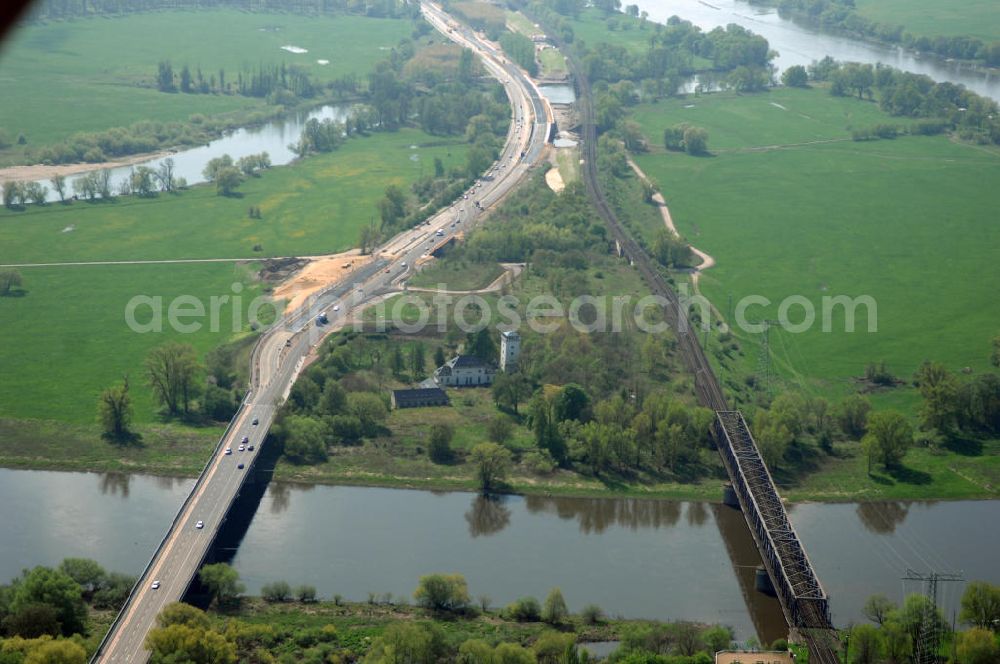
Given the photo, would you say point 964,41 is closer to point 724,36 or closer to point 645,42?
point 724,36

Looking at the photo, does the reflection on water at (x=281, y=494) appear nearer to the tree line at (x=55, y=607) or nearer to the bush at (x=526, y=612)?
the tree line at (x=55, y=607)

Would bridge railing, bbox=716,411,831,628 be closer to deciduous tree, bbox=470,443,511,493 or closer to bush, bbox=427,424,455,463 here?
deciduous tree, bbox=470,443,511,493

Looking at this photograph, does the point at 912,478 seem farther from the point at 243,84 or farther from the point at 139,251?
the point at 243,84

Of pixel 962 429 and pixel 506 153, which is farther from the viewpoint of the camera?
pixel 506 153

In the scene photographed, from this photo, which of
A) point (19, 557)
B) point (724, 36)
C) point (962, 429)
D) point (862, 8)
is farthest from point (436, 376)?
point (862, 8)

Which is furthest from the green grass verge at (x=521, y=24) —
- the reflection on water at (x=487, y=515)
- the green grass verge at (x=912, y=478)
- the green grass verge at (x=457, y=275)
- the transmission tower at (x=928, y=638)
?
the transmission tower at (x=928, y=638)

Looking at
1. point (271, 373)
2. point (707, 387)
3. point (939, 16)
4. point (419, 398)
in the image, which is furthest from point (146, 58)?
point (939, 16)

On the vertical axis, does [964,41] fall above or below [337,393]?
above
